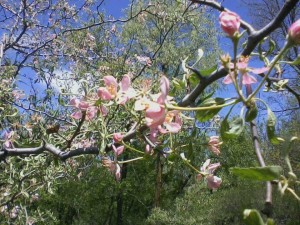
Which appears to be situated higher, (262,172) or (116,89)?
(116,89)

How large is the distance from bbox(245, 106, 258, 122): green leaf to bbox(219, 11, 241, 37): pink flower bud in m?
0.11

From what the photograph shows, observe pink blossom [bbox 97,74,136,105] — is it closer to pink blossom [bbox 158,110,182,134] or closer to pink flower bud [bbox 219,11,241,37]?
pink blossom [bbox 158,110,182,134]

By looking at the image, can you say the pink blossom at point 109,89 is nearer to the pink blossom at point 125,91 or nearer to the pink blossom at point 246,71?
the pink blossom at point 125,91

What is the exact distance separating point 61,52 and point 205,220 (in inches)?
287

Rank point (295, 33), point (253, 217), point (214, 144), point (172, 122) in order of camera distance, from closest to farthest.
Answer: point (253, 217) → point (295, 33) → point (172, 122) → point (214, 144)

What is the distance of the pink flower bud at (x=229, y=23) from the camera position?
0.58m

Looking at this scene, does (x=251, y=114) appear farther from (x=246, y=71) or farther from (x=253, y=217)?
(x=253, y=217)

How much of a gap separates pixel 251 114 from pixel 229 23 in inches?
5.2

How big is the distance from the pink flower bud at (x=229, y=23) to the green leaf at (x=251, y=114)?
0.11m

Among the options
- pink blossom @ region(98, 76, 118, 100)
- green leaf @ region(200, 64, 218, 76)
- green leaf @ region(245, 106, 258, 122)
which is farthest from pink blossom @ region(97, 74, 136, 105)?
green leaf @ region(245, 106, 258, 122)

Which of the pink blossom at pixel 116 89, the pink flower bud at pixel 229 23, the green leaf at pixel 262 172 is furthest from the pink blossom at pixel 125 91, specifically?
the green leaf at pixel 262 172

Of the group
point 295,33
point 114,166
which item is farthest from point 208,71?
point 114,166

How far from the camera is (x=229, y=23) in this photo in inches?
23.0

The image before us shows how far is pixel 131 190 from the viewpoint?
1382 cm
